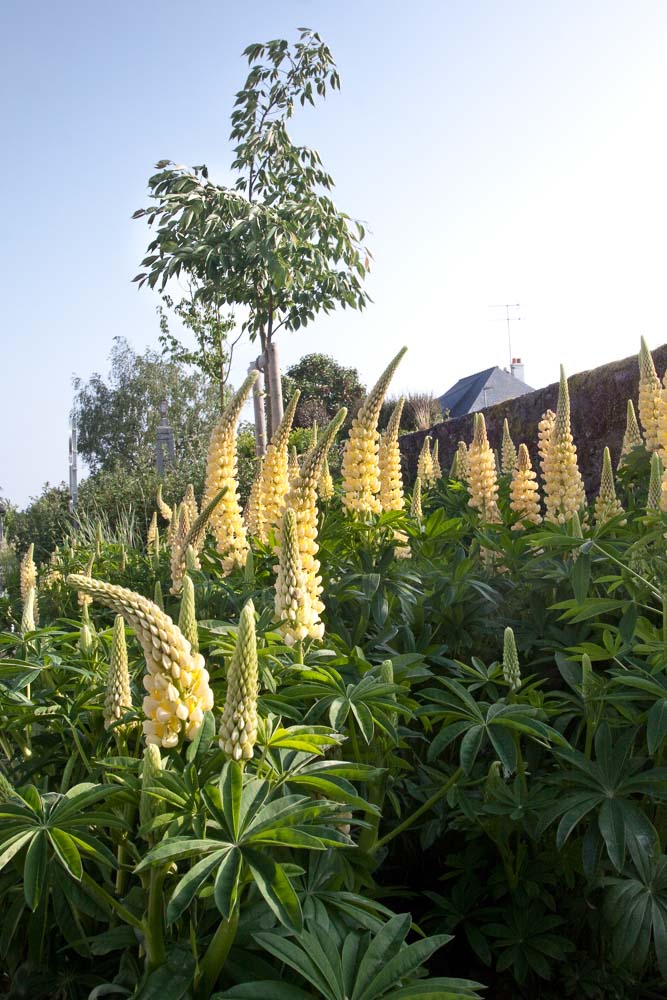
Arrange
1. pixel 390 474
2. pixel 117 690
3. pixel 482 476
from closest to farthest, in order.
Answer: pixel 117 690
pixel 390 474
pixel 482 476

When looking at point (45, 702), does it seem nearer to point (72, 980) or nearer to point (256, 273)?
point (72, 980)

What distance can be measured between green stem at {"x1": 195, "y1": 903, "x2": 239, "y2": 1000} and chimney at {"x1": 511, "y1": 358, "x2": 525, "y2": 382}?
3524 cm

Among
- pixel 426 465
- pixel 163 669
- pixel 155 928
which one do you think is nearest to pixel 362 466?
pixel 163 669

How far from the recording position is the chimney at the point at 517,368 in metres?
35.3

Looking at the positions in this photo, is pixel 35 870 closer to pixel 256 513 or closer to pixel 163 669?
pixel 163 669

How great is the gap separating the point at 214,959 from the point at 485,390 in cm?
2959

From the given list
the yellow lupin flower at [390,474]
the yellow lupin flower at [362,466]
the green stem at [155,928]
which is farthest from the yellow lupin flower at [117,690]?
the yellow lupin flower at [390,474]

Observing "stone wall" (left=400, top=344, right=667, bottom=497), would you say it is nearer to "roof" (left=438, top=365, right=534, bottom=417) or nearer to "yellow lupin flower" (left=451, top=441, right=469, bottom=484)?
"yellow lupin flower" (left=451, top=441, right=469, bottom=484)

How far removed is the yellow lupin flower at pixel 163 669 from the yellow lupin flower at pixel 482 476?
2.96 metres

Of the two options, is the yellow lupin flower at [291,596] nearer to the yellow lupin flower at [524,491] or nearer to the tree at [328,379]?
the yellow lupin flower at [524,491]

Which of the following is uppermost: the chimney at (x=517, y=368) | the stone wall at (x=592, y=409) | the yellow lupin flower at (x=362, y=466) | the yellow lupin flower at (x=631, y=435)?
the chimney at (x=517, y=368)

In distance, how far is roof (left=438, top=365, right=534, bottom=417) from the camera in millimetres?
30719

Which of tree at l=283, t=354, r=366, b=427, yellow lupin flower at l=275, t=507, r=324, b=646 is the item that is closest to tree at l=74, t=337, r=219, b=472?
tree at l=283, t=354, r=366, b=427

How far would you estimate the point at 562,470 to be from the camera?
3.88 m
